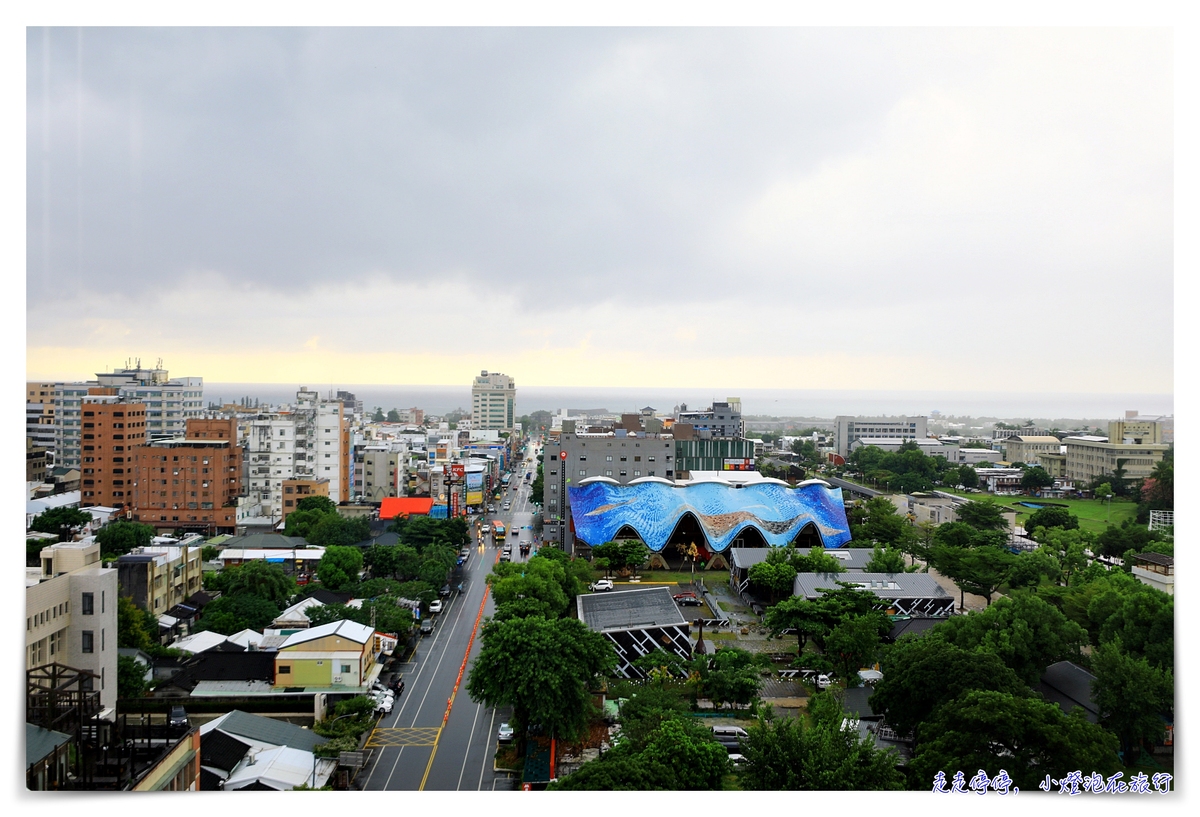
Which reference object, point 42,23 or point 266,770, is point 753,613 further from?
point 42,23

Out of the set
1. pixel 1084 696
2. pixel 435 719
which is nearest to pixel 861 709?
pixel 1084 696

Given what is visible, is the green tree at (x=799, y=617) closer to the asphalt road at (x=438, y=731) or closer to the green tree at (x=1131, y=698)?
the green tree at (x=1131, y=698)

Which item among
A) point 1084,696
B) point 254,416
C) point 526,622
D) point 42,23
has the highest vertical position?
point 42,23

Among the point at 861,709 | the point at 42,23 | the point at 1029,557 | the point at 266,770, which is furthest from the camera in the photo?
the point at 1029,557

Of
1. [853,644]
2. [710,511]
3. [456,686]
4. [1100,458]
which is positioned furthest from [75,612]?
[1100,458]

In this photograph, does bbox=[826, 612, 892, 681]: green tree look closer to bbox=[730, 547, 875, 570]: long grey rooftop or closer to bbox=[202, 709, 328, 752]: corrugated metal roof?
bbox=[730, 547, 875, 570]: long grey rooftop

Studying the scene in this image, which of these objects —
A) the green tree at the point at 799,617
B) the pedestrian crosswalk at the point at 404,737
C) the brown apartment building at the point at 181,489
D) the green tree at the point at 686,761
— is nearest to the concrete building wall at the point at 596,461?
the brown apartment building at the point at 181,489
